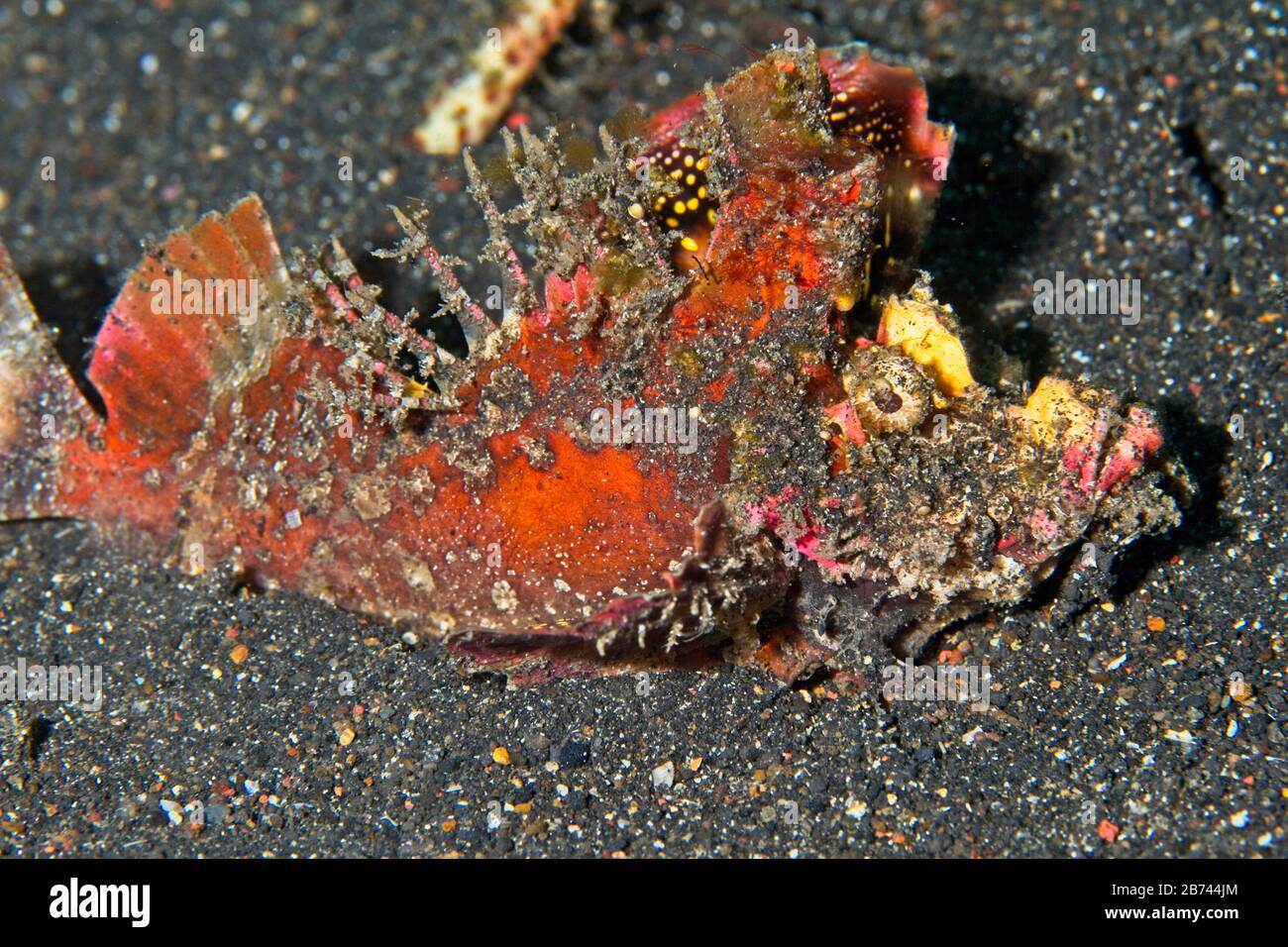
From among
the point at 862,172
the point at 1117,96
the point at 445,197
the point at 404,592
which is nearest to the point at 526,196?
the point at 862,172

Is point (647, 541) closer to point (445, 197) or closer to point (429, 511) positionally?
point (429, 511)

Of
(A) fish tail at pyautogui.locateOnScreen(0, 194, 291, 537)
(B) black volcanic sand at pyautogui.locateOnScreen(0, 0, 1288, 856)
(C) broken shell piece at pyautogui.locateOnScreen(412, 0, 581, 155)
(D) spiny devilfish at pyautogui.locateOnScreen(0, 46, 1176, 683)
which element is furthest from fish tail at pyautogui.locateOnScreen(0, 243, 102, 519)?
(C) broken shell piece at pyautogui.locateOnScreen(412, 0, 581, 155)

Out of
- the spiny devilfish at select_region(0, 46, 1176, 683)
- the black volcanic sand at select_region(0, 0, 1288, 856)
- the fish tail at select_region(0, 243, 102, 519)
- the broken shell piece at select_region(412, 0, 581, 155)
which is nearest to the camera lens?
the spiny devilfish at select_region(0, 46, 1176, 683)

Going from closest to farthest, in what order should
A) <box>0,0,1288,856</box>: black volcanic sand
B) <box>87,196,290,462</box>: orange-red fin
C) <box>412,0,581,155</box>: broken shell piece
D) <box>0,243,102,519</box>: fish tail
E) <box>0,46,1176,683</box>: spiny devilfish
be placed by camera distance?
<box>0,46,1176,683</box>: spiny devilfish < <box>0,0,1288,856</box>: black volcanic sand < <box>87,196,290,462</box>: orange-red fin < <box>0,243,102,519</box>: fish tail < <box>412,0,581,155</box>: broken shell piece

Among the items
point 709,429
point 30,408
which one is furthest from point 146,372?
point 709,429

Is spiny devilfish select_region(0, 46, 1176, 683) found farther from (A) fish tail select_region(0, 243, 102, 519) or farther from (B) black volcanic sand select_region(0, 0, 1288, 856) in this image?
(A) fish tail select_region(0, 243, 102, 519)
